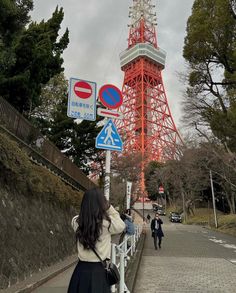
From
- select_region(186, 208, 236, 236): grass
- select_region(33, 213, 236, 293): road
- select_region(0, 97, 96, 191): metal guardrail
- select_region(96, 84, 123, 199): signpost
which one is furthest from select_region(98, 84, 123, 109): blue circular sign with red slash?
select_region(186, 208, 236, 236): grass

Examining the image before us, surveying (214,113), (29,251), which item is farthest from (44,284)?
(214,113)

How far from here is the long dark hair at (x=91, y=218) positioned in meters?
2.29

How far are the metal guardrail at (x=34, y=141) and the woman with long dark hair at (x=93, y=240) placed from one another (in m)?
5.25

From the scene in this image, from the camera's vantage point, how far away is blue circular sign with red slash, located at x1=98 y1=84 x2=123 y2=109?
422 centimetres

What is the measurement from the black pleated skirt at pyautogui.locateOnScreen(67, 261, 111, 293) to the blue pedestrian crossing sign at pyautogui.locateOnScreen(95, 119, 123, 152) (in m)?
1.94

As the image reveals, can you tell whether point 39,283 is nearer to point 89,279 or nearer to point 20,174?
point 20,174

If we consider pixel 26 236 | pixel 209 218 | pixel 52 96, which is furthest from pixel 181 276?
pixel 209 218

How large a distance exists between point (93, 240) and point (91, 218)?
0.16 metres

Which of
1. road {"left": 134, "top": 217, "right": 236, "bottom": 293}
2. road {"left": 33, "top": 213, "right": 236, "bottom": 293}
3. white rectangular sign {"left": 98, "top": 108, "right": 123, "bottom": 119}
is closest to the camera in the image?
white rectangular sign {"left": 98, "top": 108, "right": 123, "bottom": 119}

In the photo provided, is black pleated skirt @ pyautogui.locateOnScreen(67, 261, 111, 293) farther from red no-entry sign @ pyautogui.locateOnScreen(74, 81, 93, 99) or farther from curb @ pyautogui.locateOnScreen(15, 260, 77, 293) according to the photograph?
curb @ pyautogui.locateOnScreen(15, 260, 77, 293)

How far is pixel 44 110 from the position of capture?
20.0 metres

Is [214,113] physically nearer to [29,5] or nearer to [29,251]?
[29,5]

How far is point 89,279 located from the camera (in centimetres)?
222

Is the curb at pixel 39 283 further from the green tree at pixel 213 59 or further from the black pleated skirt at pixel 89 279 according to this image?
the green tree at pixel 213 59
